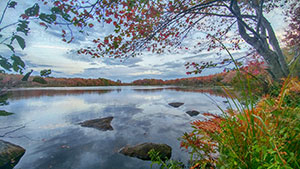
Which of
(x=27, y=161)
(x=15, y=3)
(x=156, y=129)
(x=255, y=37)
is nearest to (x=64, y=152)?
(x=27, y=161)

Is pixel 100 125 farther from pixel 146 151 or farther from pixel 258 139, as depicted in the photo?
pixel 258 139

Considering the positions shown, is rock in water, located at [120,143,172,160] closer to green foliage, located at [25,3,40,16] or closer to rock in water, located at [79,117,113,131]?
rock in water, located at [79,117,113,131]

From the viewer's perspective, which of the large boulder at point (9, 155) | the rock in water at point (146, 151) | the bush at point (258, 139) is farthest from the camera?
the rock in water at point (146, 151)

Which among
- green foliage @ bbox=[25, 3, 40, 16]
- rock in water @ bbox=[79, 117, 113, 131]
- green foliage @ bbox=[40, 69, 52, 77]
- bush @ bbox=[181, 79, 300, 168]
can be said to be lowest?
rock in water @ bbox=[79, 117, 113, 131]

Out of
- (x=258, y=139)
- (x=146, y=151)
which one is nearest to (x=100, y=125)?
(x=146, y=151)

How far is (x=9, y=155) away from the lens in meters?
3.94

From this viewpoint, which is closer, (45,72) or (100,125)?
(45,72)

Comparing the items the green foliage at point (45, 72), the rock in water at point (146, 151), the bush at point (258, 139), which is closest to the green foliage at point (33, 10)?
the green foliage at point (45, 72)

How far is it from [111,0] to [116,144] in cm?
528

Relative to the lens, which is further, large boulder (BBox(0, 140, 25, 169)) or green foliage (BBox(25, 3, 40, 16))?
large boulder (BBox(0, 140, 25, 169))

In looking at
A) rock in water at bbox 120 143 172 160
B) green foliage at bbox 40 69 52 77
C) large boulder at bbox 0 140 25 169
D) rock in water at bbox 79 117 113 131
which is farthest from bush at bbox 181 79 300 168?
rock in water at bbox 79 117 113 131

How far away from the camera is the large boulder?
146 inches

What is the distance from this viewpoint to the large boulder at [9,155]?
3.71 metres

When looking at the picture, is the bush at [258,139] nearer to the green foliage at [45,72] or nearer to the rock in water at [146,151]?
the green foliage at [45,72]
